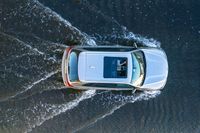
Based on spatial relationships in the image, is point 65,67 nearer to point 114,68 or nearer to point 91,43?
point 91,43

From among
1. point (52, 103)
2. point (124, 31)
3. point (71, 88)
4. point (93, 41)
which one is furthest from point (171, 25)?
point (52, 103)

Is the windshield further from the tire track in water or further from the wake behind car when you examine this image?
the tire track in water

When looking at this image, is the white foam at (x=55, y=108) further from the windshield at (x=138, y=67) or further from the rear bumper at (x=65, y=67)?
the windshield at (x=138, y=67)

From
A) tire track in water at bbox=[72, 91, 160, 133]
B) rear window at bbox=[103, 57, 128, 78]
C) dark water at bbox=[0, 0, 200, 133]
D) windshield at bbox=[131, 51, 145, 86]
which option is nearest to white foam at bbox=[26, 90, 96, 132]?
dark water at bbox=[0, 0, 200, 133]

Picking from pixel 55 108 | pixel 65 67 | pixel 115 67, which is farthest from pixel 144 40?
pixel 55 108

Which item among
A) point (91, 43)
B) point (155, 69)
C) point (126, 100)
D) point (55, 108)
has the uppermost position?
point (91, 43)

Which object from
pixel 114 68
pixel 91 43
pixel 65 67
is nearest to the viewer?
pixel 114 68

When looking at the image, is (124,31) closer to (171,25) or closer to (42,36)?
(171,25)
